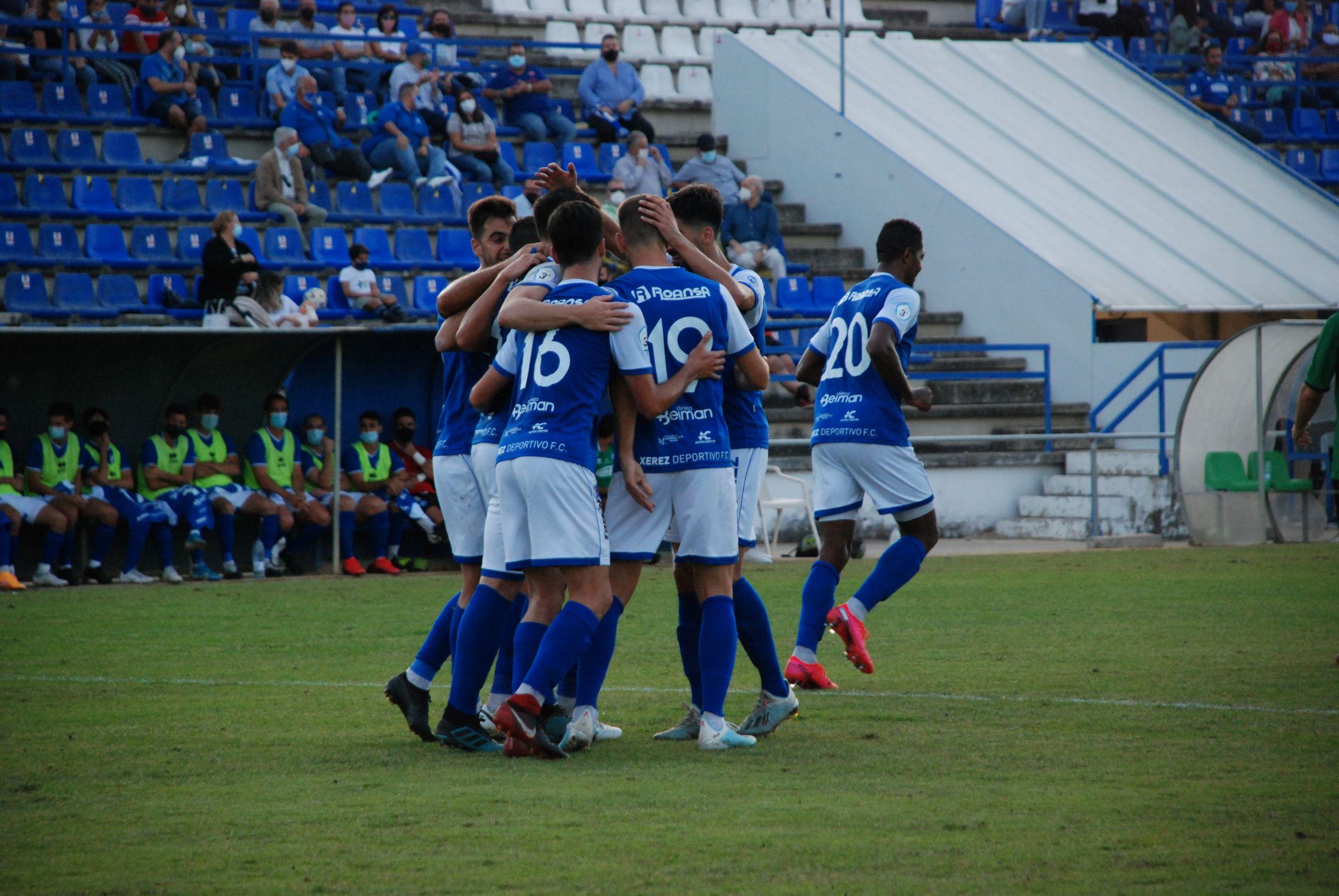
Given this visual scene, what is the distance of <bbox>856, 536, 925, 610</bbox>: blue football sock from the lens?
753cm

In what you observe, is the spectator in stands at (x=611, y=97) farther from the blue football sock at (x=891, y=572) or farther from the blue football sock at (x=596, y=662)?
the blue football sock at (x=596, y=662)

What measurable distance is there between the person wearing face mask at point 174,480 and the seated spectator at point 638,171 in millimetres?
7279

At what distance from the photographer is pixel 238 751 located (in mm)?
6023

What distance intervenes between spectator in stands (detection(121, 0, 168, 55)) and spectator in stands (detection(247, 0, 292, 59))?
1.15 metres

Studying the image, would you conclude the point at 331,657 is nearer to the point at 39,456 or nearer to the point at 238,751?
the point at 238,751

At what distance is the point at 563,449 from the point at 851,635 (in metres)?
2.12

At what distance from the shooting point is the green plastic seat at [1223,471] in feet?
54.0

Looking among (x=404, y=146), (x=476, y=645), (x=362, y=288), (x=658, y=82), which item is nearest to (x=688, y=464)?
(x=476, y=645)

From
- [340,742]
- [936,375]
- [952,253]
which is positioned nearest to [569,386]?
[340,742]

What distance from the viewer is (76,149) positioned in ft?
60.3

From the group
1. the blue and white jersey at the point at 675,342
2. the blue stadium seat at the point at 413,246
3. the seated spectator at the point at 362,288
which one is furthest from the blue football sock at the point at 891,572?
the blue stadium seat at the point at 413,246

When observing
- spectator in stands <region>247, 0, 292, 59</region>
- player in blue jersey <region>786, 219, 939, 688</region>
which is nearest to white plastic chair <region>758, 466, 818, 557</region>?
player in blue jersey <region>786, 219, 939, 688</region>

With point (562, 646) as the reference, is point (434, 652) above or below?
below

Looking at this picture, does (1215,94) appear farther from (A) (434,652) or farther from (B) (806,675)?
(A) (434,652)
